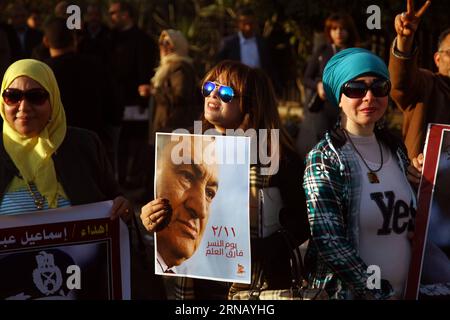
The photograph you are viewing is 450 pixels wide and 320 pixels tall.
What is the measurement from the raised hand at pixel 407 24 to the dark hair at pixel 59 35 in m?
3.10

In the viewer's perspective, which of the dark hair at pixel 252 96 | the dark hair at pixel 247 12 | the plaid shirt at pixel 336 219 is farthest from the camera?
the dark hair at pixel 247 12

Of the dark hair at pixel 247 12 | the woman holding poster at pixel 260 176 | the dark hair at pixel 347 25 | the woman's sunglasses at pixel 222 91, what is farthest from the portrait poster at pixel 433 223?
the dark hair at pixel 247 12

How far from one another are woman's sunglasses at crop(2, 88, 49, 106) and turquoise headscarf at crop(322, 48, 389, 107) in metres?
1.20

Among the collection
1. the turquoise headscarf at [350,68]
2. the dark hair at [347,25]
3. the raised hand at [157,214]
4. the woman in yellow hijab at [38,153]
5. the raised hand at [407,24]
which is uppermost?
the dark hair at [347,25]

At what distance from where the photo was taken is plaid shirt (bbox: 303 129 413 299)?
3.39 m

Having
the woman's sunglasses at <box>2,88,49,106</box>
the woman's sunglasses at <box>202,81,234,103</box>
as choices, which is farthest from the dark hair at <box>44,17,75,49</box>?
the woman's sunglasses at <box>202,81,234,103</box>

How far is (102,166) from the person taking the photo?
3.98 metres

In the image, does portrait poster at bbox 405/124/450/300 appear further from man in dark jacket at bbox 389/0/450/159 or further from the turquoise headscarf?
man in dark jacket at bbox 389/0/450/159

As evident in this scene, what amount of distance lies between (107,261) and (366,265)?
1.11 meters

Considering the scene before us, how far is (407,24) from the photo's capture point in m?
3.87

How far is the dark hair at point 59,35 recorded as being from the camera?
6.47 meters

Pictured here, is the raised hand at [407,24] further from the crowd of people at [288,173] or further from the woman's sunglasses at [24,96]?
the woman's sunglasses at [24,96]

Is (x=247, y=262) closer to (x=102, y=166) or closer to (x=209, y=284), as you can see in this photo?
(x=209, y=284)
